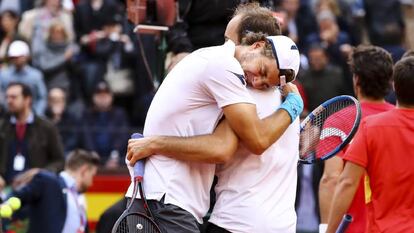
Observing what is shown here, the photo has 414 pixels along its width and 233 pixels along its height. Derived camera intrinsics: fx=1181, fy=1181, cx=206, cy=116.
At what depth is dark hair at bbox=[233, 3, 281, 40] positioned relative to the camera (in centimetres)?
630

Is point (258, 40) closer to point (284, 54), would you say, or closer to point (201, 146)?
point (284, 54)

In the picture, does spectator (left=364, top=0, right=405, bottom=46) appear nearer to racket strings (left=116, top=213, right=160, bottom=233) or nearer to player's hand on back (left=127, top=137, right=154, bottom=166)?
player's hand on back (left=127, top=137, right=154, bottom=166)

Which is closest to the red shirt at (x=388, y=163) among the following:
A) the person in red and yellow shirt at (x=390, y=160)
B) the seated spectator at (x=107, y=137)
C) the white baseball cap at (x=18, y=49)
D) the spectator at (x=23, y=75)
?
the person in red and yellow shirt at (x=390, y=160)

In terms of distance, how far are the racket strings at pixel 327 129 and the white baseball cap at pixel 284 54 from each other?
52 centimetres

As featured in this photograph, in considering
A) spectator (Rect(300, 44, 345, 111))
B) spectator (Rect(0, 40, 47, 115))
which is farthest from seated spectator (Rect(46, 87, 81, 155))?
spectator (Rect(300, 44, 345, 111))

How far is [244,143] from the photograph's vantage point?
6156 millimetres

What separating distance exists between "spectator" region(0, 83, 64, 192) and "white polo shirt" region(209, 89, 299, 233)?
595 cm

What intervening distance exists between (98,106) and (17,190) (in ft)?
18.1

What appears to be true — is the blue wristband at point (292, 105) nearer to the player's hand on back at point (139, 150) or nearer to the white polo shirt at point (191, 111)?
the white polo shirt at point (191, 111)

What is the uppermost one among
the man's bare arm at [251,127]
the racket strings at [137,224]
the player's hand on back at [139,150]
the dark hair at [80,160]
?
the man's bare arm at [251,127]

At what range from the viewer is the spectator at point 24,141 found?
1224 centimetres

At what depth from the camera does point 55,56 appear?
16.0 m

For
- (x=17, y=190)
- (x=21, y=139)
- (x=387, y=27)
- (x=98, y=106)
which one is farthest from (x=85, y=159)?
(x=387, y=27)

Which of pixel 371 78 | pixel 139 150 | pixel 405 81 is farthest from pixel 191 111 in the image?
pixel 371 78
